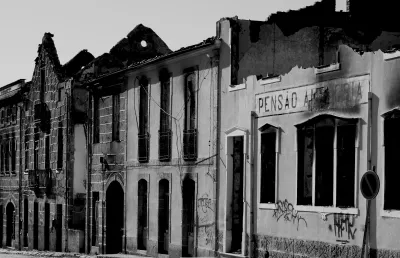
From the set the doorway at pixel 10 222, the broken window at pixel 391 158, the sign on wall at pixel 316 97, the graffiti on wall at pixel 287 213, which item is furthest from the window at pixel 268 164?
the doorway at pixel 10 222

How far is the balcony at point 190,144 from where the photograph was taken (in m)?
23.8

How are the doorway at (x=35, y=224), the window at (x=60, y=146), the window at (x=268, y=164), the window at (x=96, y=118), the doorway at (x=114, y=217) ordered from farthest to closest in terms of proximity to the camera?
1. the doorway at (x=35, y=224)
2. the window at (x=60, y=146)
3. the window at (x=96, y=118)
4. the doorway at (x=114, y=217)
5. the window at (x=268, y=164)

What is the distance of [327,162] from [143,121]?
11012mm

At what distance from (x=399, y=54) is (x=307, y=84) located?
3.20m

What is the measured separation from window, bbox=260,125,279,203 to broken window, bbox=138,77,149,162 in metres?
7.52

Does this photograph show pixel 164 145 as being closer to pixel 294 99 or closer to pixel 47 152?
pixel 294 99

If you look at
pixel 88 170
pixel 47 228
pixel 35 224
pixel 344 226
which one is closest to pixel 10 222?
pixel 35 224

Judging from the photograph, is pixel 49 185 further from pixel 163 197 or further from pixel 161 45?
pixel 163 197

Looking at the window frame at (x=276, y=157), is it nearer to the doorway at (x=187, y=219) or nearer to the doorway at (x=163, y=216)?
the doorway at (x=187, y=219)

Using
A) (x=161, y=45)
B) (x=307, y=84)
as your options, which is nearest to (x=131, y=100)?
(x=161, y=45)

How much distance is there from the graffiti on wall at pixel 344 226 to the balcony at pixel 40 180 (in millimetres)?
21380

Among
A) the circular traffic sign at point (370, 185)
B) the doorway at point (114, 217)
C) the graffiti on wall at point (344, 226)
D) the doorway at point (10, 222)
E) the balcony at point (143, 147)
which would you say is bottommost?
the doorway at point (10, 222)

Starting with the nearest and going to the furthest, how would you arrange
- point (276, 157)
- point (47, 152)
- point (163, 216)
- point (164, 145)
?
point (276, 157)
point (164, 145)
point (163, 216)
point (47, 152)

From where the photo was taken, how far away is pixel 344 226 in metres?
16.9
